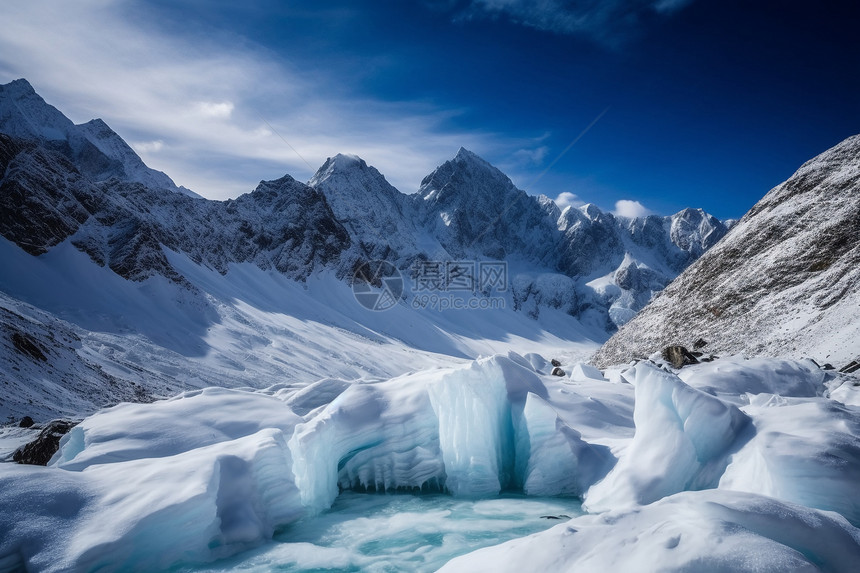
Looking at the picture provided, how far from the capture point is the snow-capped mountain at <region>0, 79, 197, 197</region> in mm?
109250

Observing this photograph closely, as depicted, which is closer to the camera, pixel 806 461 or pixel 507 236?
pixel 806 461

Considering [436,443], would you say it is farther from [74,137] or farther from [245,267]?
[74,137]

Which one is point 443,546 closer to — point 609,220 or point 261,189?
point 261,189

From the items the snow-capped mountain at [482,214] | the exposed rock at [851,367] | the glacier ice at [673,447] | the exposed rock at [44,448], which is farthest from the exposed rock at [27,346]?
the snow-capped mountain at [482,214]

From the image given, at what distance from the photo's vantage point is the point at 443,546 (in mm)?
7398

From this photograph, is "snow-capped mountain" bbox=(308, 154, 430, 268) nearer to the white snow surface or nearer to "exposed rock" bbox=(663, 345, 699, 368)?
"exposed rock" bbox=(663, 345, 699, 368)

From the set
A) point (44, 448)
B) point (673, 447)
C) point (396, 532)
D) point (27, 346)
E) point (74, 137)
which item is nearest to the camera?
point (673, 447)

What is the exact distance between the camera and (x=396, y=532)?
7969 mm

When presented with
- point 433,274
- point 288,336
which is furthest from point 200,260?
point 433,274

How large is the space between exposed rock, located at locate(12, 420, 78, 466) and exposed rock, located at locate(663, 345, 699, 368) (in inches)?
847

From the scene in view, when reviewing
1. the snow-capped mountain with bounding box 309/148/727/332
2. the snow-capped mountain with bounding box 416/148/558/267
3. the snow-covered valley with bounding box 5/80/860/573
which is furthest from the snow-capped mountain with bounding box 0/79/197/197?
the snow-capped mountain with bounding box 416/148/558/267

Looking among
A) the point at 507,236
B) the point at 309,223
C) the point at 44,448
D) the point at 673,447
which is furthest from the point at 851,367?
the point at 507,236

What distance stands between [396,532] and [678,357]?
17.0 meters

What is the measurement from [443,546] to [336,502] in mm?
2986
